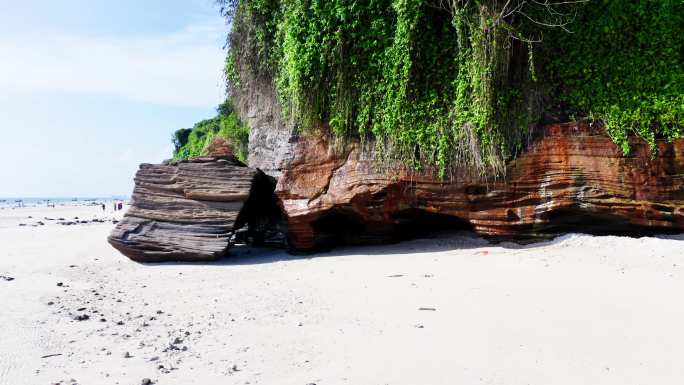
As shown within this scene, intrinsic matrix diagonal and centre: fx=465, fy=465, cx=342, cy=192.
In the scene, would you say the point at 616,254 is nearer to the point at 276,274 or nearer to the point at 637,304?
the point at 637,304

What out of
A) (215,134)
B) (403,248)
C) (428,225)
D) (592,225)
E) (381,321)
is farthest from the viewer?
(215,134)

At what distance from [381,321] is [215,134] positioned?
18617 millimetres

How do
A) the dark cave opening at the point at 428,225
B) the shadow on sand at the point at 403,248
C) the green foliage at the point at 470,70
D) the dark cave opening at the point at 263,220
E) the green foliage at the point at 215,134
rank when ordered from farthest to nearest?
1. the green foliage at the point at 215,134
2. the dark cave opening at the point at 263,220
3. the dark cave opening at the point at 428,225
4. the shadow on sand at the point at 403,248
5. the green foliage at the point at 470,70

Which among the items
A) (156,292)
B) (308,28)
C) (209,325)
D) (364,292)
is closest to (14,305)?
(156,292)

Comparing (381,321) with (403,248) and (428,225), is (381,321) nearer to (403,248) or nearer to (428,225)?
(403,248)

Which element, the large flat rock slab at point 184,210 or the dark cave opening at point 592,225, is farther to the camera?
the large flat rock slab at point 184,210

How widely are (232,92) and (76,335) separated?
7519 mm

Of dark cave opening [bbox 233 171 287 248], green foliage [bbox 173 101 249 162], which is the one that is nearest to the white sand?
dark cave opening [bbox 233 171 287 248]

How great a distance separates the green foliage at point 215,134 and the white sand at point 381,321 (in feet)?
16.0

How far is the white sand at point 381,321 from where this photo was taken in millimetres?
3459

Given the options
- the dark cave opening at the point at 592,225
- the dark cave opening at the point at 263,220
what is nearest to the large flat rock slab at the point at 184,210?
the dark cave opening at the point at 263,220

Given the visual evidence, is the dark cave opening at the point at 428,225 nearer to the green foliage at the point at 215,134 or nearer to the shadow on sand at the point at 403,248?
the shadow on sand at the point at 403,248

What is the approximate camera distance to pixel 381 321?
4488 millimetres

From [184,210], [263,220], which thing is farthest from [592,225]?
[184,210]
